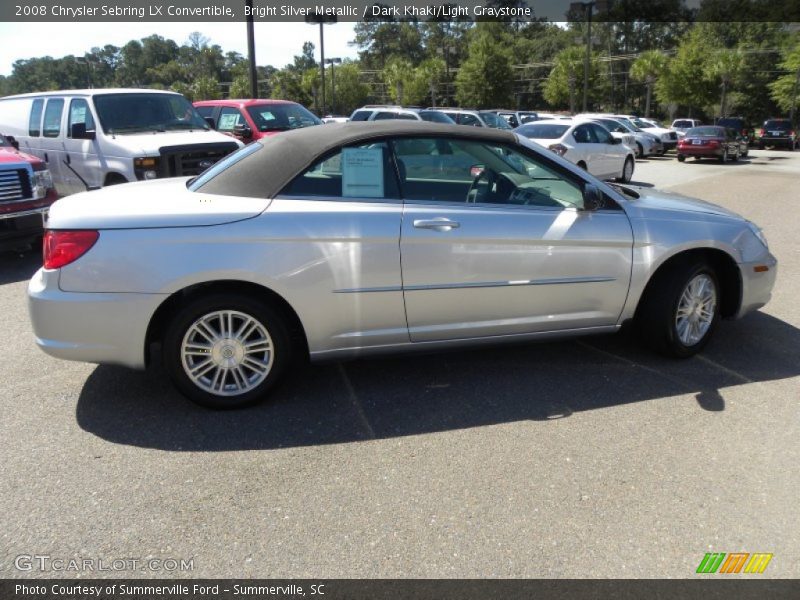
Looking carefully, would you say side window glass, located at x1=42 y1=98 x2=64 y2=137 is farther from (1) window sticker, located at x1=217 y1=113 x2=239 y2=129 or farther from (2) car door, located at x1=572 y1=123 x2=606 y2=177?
(2) car door, located at x1=572 y1=123 x2=606 y2=177

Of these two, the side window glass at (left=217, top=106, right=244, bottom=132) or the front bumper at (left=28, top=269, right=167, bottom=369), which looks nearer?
the front bumper at (left=28, top=269, right=167, bottom=369)

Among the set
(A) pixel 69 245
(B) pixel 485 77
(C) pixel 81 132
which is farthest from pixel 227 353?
(B) pixel 485 77

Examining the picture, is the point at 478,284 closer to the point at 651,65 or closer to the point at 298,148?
the point at 298,148

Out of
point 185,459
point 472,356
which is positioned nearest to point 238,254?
point 185,459

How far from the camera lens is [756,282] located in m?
4.66

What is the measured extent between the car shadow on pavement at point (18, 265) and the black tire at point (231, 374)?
432 centimetres

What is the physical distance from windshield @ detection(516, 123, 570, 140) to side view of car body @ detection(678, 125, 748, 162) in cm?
1181

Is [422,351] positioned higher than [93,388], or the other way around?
[422,351]

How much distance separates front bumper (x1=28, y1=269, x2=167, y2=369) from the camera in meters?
3.51

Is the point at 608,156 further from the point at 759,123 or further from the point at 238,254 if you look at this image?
the point at 759,123

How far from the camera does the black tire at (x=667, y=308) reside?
438cm

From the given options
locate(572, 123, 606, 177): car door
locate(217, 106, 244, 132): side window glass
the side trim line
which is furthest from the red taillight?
locate(572, 123, 606, 177): car door

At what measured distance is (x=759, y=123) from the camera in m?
59.7

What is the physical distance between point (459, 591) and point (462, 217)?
219 cm
